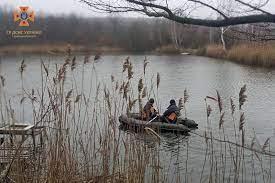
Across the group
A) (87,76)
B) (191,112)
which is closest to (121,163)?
(191,112)

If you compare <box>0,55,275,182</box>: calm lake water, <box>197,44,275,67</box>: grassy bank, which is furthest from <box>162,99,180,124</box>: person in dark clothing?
<box>197,44,275,67</box>: grassy bank

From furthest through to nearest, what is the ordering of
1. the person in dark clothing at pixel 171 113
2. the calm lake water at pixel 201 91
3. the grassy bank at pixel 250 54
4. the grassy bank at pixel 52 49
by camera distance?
the grassy bank at pixel 250 54 < the person in dark clothing at pixel 171 113 < the calm lake water at pixel 201 91 < the grassy bank at pixel 52 49

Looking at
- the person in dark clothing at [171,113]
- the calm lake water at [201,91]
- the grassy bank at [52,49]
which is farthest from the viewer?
the person in dark clothing at [171,113]

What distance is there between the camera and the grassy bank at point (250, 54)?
2566 centimetres

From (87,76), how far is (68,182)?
17579mm

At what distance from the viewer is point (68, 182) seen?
10.6ft

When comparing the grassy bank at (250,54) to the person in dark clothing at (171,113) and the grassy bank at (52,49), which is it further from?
the grassy bank at (52,49)

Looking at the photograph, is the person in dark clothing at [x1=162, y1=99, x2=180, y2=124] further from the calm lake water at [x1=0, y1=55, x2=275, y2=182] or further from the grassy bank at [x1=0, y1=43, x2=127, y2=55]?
the grassy bank at [x1=0, y1=43, x2=127, y2=55]

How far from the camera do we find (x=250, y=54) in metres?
27.9

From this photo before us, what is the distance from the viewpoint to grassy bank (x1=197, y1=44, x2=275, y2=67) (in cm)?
2566

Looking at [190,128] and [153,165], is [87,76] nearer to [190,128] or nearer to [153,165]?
[190,128]

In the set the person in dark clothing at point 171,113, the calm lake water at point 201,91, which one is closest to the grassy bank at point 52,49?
the calm lake water at point 201,91

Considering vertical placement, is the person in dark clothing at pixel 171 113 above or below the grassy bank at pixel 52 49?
below

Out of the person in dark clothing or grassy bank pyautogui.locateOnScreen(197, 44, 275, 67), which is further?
grassy bank pyautogui.locateOnScreen(197, 44, 275, 67)
